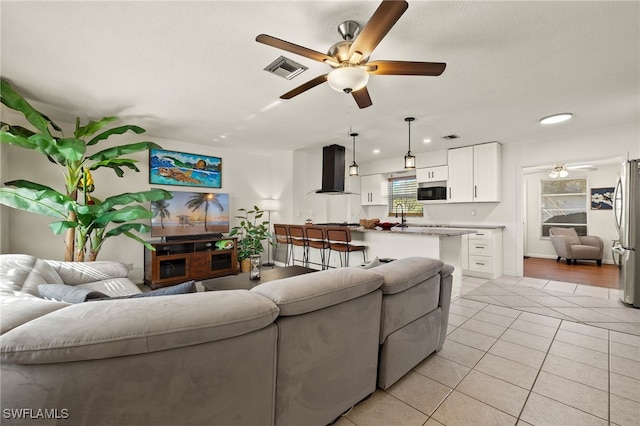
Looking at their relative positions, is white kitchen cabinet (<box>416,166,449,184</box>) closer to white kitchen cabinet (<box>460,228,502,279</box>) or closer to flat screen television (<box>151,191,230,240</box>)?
white kitchen cabinet (<box>460,228,502,279</box>)

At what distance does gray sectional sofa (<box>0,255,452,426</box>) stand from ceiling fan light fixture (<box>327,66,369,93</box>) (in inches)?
49.6

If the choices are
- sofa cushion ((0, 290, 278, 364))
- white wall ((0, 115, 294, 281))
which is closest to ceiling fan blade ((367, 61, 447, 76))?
sofa cushion ((0, 290, 278, 364))

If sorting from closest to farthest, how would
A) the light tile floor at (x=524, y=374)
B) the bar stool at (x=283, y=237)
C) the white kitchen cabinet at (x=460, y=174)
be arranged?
1. the light tile floor at (x=524, y=374)
2. the bar stool at (x=283, y=237)
3. the white kitchen cabinet at (x=460, y=174)

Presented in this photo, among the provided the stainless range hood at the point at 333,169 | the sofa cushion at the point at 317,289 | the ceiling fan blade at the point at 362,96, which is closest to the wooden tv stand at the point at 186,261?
the stainless range hood at the point at 333,169

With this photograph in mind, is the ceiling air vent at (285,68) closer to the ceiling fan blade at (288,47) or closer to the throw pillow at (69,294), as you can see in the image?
the ceiling fan blade at (288,47)

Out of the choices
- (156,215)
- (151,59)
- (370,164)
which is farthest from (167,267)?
(370,164)

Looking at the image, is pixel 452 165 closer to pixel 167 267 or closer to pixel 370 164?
pixel 370 164

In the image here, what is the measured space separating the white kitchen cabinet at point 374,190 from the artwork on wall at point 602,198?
183 inches

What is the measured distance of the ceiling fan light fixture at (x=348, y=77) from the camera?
1831 mm

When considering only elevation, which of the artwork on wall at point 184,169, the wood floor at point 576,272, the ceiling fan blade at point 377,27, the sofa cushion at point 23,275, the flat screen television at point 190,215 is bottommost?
the wood floor at point 576,272

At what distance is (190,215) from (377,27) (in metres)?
4.27

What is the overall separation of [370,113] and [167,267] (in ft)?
12.3

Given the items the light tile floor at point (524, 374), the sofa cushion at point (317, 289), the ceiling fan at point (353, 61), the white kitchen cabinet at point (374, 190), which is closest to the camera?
the sofa cushion at point (317, 289)

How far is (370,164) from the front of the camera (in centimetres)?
711
